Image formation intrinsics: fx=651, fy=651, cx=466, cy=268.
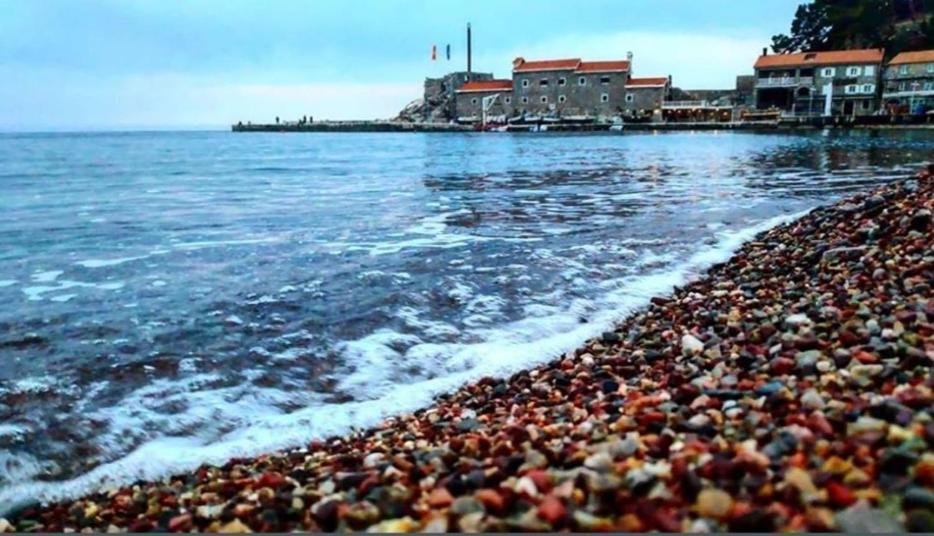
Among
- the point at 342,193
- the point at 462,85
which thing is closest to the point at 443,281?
the point at 342,193

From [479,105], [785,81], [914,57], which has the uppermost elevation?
[914,57]

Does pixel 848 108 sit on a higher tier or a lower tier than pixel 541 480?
higher

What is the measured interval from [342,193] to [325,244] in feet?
30.6

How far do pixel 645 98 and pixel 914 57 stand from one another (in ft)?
103

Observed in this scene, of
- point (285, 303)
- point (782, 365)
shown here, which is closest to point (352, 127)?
point (285, 303)

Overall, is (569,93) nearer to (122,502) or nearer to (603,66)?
(603,66)

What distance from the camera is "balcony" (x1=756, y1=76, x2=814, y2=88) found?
77812 millimetres

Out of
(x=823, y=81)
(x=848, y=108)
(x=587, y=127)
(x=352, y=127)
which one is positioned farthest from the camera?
(x=352, y=127)

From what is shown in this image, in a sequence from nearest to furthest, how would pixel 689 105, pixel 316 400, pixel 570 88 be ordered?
pixel 316 400
pixel 689 105
pixel 570 88

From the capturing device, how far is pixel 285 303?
741cm

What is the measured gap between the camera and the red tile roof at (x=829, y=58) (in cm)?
7450

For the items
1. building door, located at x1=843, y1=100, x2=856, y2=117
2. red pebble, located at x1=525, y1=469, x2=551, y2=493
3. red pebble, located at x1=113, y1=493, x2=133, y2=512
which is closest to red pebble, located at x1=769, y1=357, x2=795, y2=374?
red pebble, located at x1=525, y1=469, x2=551, y2=493

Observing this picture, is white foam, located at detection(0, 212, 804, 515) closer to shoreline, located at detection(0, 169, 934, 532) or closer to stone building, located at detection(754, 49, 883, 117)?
shoreline, located at detection(0, 169, 934, 532)

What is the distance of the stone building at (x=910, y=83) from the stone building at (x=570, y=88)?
31.5 metres
